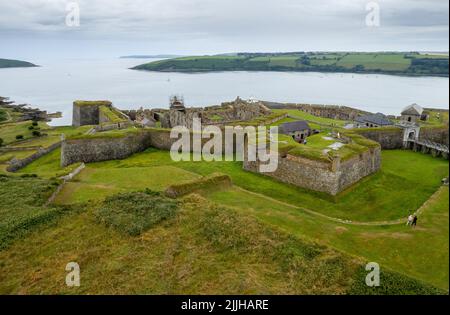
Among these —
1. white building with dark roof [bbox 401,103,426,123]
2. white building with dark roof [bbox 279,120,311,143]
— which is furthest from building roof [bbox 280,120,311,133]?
white building with dark roof [bbox 401,103,426,123]

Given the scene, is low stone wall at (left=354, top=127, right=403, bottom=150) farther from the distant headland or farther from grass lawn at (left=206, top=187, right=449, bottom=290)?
the distant headland

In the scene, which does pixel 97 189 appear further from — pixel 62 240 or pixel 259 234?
pixel 259 234

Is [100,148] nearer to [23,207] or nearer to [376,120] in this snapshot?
[23,207]

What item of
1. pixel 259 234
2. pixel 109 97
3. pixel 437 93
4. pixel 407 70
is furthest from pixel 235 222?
→ pixel 407 70

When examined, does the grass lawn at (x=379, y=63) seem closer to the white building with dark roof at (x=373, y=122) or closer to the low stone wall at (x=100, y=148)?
the white building with dark roof at (x=373, y=122)

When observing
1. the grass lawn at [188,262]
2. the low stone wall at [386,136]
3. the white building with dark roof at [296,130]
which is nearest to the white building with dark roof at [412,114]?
the low stone wall at [386,136]

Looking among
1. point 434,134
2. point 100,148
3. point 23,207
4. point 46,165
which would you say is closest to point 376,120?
point 434,134
